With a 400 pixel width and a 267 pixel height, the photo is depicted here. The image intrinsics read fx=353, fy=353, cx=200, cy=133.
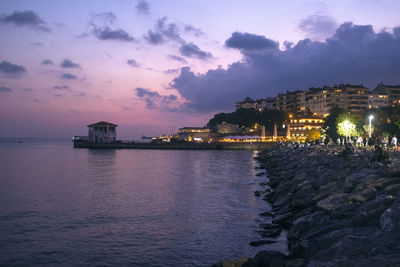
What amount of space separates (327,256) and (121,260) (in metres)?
7.83

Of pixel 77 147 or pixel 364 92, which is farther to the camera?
pixel 364 92

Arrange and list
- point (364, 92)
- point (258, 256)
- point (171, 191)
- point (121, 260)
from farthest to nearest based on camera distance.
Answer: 1. point (364, 92)
2. point (171, 191)
3. point (121, 260)
4. point (258, 256)

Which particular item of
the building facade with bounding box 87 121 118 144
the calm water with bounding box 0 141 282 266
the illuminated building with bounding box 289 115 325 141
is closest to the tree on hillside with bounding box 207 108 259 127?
the illuminated building with bounding box 289 115 325 141

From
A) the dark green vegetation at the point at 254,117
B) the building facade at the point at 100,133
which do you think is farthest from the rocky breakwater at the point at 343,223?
the dark green vegetation at the point at 254,117

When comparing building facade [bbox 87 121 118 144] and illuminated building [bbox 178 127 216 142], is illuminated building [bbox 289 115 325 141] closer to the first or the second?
illuminated building [bbox 178 127 216 142]

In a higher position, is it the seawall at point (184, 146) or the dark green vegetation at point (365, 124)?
the dark green vegetation at point (365, 124)

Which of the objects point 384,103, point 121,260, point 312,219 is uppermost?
point 384,103

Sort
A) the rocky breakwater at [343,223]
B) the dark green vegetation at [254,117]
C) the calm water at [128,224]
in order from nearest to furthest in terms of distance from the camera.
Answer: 1. the rocky breakwater at [343,223]
2. the calm water at [128,224]
3. the dark green vegetation at [254,117]

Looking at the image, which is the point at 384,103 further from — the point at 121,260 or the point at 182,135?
the point at 121,260

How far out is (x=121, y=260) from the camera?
13.1 meters

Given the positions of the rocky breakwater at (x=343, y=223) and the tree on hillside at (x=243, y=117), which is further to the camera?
the tree on hillside at (x=243, y=117)

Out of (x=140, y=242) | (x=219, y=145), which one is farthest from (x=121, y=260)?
(x=219, y=145)

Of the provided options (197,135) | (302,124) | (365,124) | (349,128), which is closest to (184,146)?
(197,135)

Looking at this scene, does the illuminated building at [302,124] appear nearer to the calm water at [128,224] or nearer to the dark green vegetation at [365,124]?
the dark green vegetation at [365,124]
